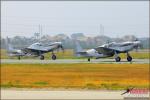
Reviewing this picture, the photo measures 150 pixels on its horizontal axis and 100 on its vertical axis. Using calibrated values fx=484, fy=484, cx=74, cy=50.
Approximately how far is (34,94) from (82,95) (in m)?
2.05

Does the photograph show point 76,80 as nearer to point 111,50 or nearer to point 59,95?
point 59,95

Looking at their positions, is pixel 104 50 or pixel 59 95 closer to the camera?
pixel 59 95

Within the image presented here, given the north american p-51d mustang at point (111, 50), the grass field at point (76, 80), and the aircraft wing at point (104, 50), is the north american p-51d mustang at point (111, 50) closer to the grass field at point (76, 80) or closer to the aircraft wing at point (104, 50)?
the aircraft wing at point (104, 50)

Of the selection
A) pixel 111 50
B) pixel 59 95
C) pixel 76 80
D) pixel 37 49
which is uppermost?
pixel 37 49

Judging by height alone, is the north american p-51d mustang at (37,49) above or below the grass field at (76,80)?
above

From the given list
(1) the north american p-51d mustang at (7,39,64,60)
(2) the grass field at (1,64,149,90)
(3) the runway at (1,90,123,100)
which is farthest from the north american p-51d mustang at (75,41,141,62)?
(3) the runway at (1,90,123,100)

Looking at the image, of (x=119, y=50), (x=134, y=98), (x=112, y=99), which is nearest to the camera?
(x=134, y=98)

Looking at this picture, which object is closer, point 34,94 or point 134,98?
point 134,98

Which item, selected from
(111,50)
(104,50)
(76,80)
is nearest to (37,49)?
(76,80)

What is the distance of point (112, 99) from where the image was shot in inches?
710

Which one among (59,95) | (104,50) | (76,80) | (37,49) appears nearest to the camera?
(59,95)

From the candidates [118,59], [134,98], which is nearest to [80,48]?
[118,59]

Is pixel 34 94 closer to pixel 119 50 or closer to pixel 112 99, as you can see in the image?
pixel 112 99

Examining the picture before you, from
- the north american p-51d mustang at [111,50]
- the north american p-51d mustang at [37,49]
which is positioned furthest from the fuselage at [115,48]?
the north american p-51d mustang at [37,49]
